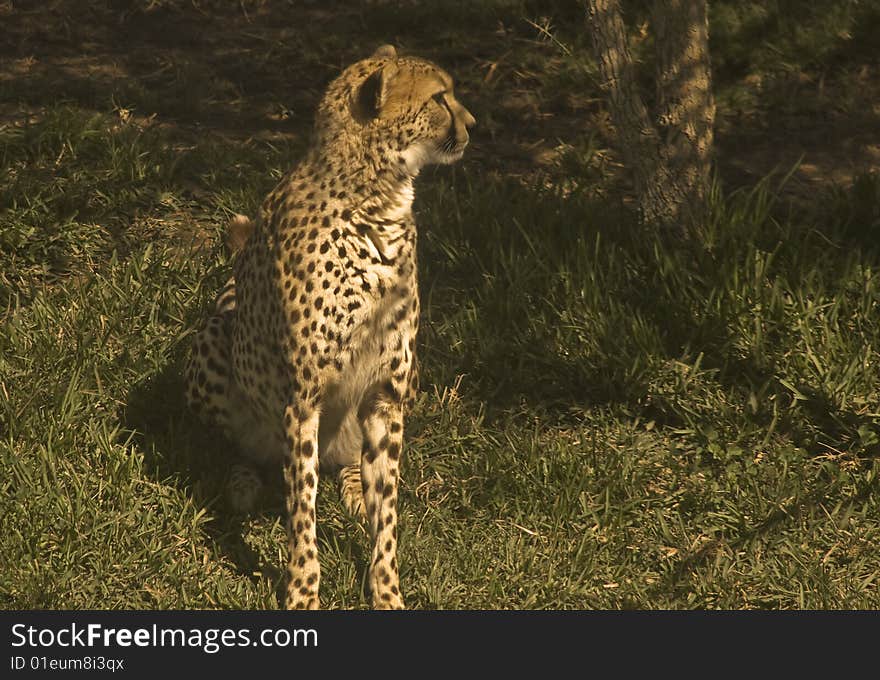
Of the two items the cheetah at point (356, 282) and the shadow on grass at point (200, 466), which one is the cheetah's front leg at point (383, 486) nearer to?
the cheetah at point (356, 282)

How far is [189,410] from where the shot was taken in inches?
176

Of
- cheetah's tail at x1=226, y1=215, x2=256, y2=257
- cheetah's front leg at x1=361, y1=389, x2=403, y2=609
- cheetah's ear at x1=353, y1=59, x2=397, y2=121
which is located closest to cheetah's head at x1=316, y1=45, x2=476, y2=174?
cheetah's ear at x1=353, y1=59, x2=397, y2=121

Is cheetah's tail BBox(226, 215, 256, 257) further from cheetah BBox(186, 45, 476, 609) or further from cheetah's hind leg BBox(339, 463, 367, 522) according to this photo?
cheetah's hind leg BBox(339, 463, 367, 522)

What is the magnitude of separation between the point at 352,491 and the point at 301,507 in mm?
538

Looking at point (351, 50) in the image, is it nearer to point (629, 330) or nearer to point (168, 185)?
point (168, 185)

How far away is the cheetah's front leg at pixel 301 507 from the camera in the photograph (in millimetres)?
3734

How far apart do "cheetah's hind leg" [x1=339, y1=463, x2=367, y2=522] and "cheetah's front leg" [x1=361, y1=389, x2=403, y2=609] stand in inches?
11.2

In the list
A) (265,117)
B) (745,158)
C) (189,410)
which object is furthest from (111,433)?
(745,158)

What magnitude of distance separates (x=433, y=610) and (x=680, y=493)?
942 mm

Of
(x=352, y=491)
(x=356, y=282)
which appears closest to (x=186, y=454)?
(x=352, y=491)

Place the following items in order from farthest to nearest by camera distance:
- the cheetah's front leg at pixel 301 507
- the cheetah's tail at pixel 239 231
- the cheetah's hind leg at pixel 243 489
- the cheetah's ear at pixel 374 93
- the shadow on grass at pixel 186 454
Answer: the cheetah's tail at pixel 239 231 → the cheetah's hind leg at pixel 243 489 → the shadow on grass at pixel 186 454 → the cheetah's front leg at pixel 301 507 → the cheetah's ear at pixel 374 93

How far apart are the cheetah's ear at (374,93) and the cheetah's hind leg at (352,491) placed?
1155 mm

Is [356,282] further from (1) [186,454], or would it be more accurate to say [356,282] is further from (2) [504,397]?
(2) [504,397]

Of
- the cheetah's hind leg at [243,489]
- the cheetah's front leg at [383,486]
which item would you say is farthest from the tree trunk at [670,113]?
the cheetah's hind leg at [243,489]
